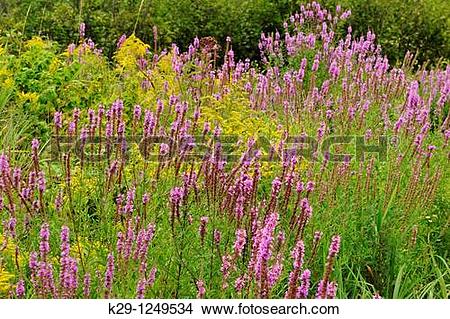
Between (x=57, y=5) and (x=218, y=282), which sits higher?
(x=57, y=5)

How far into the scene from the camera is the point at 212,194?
3.11 meters

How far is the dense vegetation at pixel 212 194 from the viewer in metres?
2.82

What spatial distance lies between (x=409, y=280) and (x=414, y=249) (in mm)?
242

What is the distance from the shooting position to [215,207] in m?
3.15

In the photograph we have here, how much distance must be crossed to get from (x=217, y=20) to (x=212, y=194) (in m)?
6.63

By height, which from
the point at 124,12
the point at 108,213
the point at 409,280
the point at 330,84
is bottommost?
the point at 409,280

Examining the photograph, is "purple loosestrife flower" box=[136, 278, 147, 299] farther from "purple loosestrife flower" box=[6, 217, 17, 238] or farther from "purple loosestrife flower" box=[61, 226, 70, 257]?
"purple loosestrife flower" box=[6, 217, 17, 238]

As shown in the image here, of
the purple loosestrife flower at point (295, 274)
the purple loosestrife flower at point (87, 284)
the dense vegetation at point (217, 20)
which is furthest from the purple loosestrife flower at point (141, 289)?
the dense vegetation at point (217, 20)

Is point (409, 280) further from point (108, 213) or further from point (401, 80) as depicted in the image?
point (401, 80)

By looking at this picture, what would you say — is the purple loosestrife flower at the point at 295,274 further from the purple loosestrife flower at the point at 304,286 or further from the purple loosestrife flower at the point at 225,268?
the purple loosestrife flower at the point at 225,268

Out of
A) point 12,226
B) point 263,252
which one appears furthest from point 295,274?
point 12,226

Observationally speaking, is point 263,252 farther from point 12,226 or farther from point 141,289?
point 12,226

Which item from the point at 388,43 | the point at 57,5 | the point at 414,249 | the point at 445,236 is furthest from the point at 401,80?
the point at 57,5
